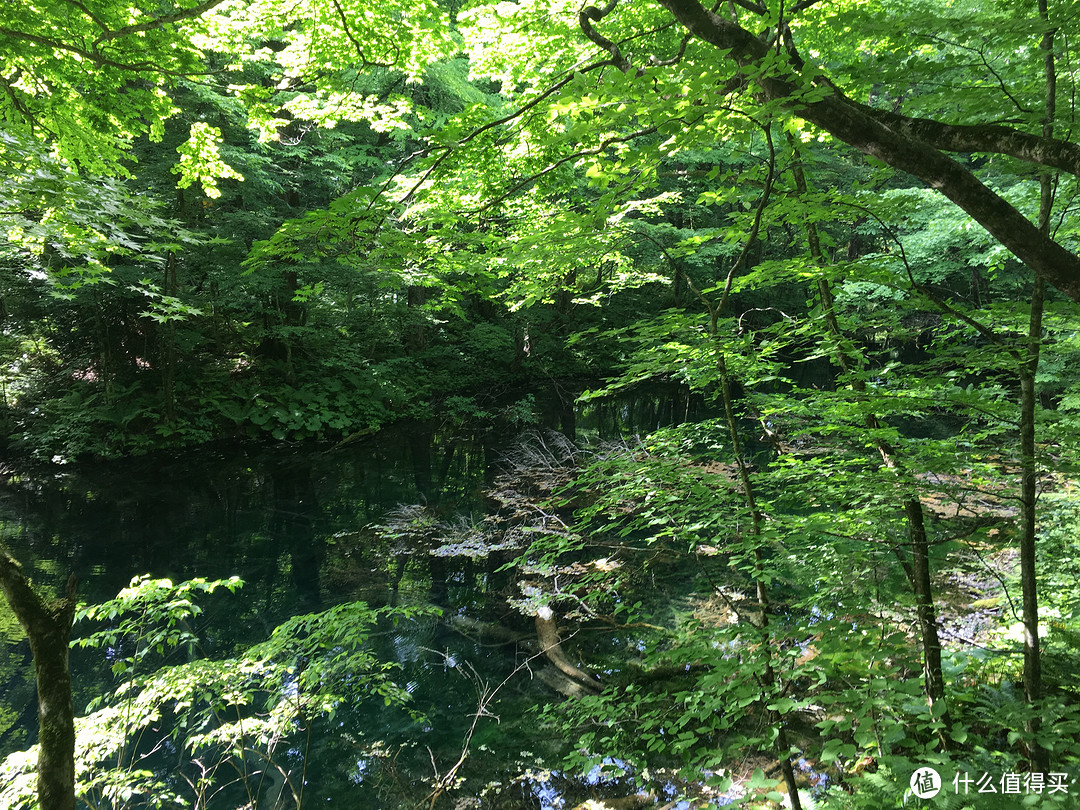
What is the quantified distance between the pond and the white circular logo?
2.02 meters

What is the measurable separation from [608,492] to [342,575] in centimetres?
449

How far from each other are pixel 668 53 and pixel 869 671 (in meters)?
4.26

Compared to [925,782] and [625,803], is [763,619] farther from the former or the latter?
[625,803]

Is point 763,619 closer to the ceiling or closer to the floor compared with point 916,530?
closer to the floor

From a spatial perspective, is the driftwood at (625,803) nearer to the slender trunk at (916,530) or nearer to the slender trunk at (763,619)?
the slender trunk at (763,619)

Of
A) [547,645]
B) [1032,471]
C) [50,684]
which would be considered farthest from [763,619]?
[547,645]

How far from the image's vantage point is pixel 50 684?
179 centimetres

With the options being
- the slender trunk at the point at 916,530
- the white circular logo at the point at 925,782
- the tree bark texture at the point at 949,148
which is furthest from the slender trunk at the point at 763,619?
the tree bark texture at the point at 949,148

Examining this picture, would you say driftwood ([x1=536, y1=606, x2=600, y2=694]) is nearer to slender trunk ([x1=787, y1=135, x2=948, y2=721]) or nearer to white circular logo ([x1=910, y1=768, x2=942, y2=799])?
slender trunk ([x1=787, y1=135, x2=948, y2=721])

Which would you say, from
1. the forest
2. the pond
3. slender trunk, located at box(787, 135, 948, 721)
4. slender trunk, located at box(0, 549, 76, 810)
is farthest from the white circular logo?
slender trunk, located at box(0, 549, 76, 810)

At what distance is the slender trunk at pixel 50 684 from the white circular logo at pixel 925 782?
2813 mm

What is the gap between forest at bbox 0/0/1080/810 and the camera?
234 cm

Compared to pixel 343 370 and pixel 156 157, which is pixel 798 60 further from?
pixel 343 370

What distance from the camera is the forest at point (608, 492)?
2.34 meters
